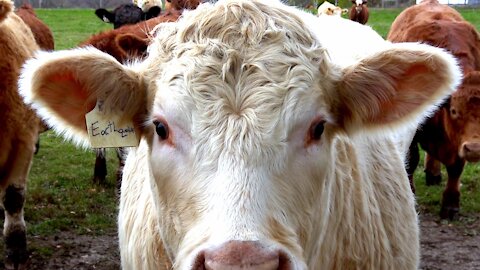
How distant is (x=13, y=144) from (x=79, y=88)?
291 centimetres

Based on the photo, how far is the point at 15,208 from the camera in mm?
5520

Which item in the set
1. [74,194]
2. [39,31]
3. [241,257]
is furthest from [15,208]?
[39,31]

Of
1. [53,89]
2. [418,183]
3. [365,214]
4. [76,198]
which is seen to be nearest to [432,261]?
[418,183]

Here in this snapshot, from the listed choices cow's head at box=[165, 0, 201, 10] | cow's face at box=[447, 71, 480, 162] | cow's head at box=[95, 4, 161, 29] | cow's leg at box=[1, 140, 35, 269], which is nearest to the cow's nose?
cow's leg at box=[1, 140, 35, 269]

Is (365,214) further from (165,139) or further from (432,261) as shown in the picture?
(432,261)

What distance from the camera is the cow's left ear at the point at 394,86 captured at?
2.60 m

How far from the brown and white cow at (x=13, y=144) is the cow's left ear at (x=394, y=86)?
3.31m

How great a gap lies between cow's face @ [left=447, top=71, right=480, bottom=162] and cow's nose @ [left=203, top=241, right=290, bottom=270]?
4.59 m

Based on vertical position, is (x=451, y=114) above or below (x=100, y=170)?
above

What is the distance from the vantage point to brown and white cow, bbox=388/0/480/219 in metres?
6.40

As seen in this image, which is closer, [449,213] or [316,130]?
[316,130]

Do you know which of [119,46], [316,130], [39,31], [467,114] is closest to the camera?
[316,130]

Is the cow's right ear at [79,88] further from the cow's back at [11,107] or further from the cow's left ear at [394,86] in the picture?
the cow's back at [11,107]

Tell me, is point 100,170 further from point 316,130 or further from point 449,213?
point 316,130
